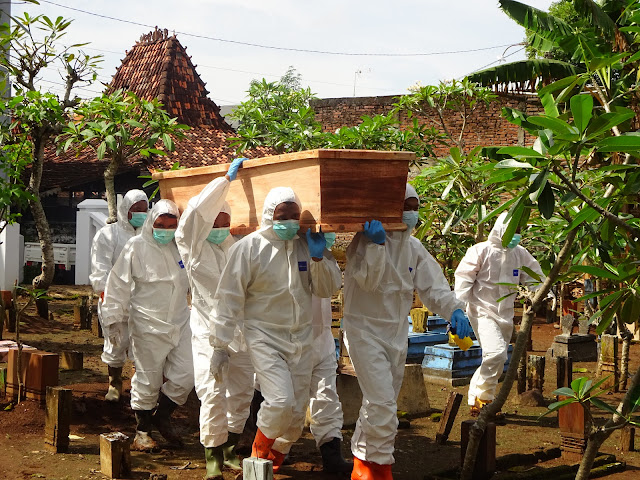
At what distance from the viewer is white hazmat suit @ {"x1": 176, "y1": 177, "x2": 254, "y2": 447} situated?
592 cm

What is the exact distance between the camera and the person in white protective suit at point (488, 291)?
7.99 m

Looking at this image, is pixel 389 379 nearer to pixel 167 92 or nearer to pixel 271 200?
pixel 271 200

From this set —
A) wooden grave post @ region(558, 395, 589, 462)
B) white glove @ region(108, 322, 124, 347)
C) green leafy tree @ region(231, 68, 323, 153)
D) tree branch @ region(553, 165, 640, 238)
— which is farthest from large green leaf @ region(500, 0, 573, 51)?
tree branch @ region(553, 165, 640, 238)

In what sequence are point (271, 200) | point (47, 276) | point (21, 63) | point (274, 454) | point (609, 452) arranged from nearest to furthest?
→ point (271, 200)
point (274, 454)
point (609, 452)
point (21, 63)
point (47, 276)

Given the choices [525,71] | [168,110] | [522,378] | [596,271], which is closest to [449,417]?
[522,378]

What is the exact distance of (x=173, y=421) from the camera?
760 cm

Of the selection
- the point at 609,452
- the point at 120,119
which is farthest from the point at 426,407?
the point at 120,119

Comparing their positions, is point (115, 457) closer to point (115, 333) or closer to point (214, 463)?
point (214, 463)

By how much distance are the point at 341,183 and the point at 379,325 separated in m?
1.09

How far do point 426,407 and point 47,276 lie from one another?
7.09 m

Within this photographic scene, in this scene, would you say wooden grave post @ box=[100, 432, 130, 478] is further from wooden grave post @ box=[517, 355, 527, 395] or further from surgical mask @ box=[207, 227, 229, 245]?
wooden grave post @ box=[517, 355, 527, 395]

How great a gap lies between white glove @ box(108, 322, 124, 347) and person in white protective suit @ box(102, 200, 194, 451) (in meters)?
0.06

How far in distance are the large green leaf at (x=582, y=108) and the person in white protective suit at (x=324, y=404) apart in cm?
336

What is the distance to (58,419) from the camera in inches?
251
